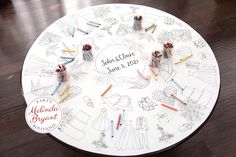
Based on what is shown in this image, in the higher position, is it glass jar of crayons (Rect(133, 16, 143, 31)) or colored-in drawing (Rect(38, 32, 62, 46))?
glass jar of crayons (Rect(133, 16, 143, 31))

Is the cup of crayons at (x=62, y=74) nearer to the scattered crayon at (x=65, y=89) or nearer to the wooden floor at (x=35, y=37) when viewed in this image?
the scattered crayon at (x=65, y=89)

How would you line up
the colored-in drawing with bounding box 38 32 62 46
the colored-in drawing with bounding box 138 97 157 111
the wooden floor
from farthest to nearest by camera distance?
the wooden floor
the colored-in drawing with bounding box 38 32 62 46
the colored-in drawing with bounding box 138 97 157 111

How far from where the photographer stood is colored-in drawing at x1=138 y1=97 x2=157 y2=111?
1639 millimetres

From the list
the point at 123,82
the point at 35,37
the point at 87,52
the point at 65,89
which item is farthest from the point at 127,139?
the point at 35,37

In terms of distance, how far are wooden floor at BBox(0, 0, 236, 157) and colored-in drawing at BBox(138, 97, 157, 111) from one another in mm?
452

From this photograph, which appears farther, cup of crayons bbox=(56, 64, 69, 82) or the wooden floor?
the wooden floor

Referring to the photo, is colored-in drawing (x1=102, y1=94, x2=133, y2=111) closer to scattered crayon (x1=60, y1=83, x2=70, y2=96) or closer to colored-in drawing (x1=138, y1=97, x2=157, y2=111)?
colored-in drawing (x1=138, y1=97, x2=157, y2=111)

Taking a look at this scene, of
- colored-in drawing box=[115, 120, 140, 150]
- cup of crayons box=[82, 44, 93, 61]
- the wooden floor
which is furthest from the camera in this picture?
the wooden floor

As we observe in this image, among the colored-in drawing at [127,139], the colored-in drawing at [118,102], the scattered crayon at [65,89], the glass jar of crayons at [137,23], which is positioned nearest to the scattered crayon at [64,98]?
the scattered crayon at [65,89]

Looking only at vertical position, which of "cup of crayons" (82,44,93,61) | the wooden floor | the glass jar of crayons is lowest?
the wooden floor

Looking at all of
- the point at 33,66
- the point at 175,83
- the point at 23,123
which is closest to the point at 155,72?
the point at 175,83

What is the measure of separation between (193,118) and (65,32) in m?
1.17

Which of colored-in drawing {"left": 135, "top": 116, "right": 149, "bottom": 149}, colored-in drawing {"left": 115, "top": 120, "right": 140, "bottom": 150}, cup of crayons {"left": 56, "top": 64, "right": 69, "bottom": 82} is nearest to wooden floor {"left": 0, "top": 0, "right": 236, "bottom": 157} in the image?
colored-in drawing {"left": 115, "top": 120, "right": 140, "bottom": 150}

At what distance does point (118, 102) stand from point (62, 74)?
414 millimetres
